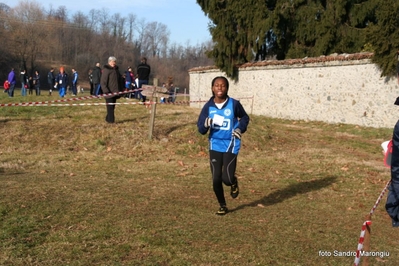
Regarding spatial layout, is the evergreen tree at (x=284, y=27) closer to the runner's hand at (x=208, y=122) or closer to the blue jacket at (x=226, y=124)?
the blue jacket at (x=226, y=124)

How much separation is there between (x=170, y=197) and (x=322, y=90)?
49.0ft

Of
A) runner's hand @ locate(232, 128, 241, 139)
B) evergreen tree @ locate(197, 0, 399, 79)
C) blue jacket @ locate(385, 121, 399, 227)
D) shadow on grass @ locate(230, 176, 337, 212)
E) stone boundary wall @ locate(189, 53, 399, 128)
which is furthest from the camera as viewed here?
evergreen tree @ locate(197, 0, 399, 79)

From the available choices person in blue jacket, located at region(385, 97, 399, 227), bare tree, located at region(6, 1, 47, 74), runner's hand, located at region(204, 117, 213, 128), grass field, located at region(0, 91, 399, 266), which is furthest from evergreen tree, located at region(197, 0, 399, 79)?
bare tree, located at region(6, 1, 47, 74)

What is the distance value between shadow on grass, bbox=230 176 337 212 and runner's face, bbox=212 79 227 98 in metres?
1.81

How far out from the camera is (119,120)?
14.5m

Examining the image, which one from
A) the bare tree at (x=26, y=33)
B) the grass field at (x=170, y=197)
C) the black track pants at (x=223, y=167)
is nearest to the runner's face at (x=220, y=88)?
the black track pants at (x=223, y=167)

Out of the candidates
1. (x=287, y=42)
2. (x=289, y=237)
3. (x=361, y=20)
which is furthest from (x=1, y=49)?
(x=289, y=237)

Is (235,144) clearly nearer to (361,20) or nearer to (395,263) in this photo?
(395,263)

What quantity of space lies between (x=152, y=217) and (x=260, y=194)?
2.65m

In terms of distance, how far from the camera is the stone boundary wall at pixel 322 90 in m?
18.0

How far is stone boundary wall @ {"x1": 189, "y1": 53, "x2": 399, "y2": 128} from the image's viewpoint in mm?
18047

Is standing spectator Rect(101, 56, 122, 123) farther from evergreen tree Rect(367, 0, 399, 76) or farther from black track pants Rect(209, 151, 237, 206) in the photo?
evergreen tree Rect(367, 0, 399, 76)

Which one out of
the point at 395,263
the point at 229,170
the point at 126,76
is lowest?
the point at 395,263

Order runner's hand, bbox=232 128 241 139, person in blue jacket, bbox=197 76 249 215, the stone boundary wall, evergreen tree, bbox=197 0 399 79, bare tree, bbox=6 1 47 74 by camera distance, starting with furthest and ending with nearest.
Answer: bare tree, bbox=6 1 47 74 < evergreen tree, bbox=197 0 399 79 < the stone boundary wall < person in blue jacket, bbox=197 76 249 215 < runner's hand, bbox=232 128 241 139
